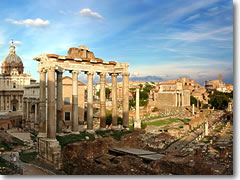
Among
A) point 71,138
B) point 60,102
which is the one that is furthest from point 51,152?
point 60,102

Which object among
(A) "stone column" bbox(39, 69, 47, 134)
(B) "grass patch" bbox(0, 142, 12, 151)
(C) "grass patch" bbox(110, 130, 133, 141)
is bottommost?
(B) "grass patch" bbox(0, 142, 12, 151)

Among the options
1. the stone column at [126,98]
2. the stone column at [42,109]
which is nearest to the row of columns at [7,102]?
the stone column at [126,98]

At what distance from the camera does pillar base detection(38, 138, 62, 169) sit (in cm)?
1370

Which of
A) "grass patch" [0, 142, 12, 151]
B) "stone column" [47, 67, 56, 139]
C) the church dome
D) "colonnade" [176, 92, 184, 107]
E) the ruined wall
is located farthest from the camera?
"colonnade" [176, 92, 184, 107]

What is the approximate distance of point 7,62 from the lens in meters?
54.3

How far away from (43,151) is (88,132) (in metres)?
3.59

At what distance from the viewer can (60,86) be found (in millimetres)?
16859

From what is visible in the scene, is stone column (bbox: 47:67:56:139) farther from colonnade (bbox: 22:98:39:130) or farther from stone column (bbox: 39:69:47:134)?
colonnade (bbox: 22:98:39:130)

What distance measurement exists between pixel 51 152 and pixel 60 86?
15.4 feet

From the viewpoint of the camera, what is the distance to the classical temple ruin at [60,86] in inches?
565

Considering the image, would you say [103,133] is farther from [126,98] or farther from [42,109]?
[42,109]

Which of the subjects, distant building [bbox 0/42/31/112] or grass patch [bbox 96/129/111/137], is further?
distant building [bbox 0/42/31/112]

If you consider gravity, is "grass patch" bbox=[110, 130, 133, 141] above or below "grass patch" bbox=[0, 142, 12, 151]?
above

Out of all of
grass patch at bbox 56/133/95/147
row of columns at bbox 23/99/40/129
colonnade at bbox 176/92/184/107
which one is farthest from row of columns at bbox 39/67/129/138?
colonnade at bbox 176/92/184/107
